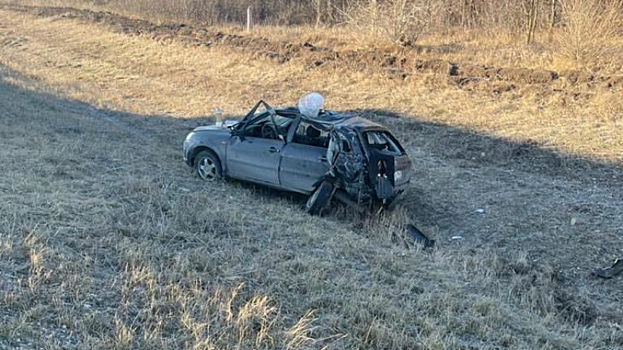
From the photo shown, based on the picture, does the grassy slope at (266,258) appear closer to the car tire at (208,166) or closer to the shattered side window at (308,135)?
the car tire at (208,166)

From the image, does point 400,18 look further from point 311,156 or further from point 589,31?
point 311,156

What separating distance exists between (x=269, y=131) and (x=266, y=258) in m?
3.73

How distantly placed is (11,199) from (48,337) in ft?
11.2

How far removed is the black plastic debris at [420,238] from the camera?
7471 mm

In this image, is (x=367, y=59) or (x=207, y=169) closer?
(x=207, y=169)

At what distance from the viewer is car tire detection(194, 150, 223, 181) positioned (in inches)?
375

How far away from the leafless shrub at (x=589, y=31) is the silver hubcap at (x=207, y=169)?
35.9 feet

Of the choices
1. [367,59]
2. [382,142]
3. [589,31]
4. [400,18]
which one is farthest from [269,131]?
[400,18]

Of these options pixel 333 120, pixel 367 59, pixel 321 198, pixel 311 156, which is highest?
pixel 367 59

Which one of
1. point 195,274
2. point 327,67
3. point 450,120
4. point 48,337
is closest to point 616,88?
point 450,120

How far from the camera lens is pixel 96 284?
178 inches

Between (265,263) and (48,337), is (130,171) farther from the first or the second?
(48,337)

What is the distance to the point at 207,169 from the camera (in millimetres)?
9656

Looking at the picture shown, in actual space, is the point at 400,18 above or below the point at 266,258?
above
